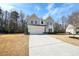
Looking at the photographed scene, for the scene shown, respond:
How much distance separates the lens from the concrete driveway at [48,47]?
2.71 m

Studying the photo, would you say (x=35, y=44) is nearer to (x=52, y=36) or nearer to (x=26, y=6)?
(x=52, y=36)

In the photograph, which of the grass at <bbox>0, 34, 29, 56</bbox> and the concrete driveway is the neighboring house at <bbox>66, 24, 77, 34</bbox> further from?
the grass at <bbox>0, 34, 29, 56</bbox>

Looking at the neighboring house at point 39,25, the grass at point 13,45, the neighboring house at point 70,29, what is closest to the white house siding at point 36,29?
the neighboring house at point 39,25

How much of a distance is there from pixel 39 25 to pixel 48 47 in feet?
0.99

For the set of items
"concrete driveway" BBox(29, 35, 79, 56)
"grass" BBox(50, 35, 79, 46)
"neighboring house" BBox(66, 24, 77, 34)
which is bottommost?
"concrete driveway" BBox(29, 35, 79, 56)

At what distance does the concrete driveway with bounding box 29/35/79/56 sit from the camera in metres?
2.71

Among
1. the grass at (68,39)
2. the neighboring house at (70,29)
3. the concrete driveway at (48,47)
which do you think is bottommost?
the concrete driveway at (48,47)

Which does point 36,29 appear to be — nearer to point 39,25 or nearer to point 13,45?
point 39,25

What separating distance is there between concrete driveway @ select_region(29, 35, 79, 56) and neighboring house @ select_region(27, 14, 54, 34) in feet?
0.23

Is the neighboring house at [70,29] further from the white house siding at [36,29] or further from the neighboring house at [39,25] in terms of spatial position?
the white house siding at [36,29]

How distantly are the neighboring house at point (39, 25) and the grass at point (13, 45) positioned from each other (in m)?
0.15

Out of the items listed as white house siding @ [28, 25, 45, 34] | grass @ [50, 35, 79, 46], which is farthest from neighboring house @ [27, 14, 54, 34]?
grass @ [50, 35, 79, 46]

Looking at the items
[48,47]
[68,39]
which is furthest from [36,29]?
[68,39]

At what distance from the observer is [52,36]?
108 inches
